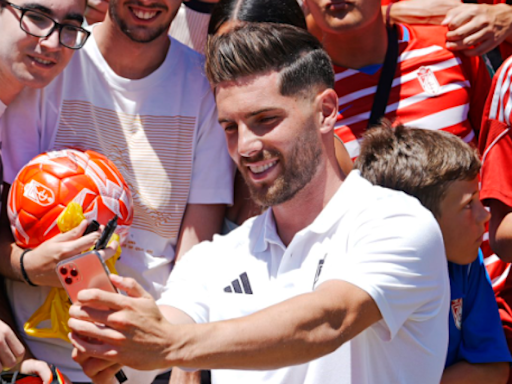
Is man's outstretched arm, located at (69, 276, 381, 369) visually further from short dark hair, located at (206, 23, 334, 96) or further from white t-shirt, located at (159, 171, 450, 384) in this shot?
short dark hair, located at (206, 23, 334, 96)

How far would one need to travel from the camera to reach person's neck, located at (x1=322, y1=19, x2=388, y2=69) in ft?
12.2

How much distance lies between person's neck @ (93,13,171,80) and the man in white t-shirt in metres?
0.71

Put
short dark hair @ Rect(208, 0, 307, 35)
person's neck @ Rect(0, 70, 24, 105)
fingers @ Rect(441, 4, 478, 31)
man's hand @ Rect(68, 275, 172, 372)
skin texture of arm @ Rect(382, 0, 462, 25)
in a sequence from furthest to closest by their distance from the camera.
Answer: skin texture of arm @ Rect(382, 0, 462, 25)
fingers @ Rect(441, 4, 478, 31)
short dark hair @ Rect(208, 0, 307, 35)
person's neck @ Rect(0, 70, 24, 105)
man's hand @ Rect(68, 275, 172, 372)

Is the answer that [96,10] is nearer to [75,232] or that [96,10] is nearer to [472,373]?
[75,232]

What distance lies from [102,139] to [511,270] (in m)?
1.86

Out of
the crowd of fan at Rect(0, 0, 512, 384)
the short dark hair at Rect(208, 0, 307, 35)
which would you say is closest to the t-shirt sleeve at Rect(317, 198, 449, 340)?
the crowd of fan at Rect(0, 0, 512, 384)

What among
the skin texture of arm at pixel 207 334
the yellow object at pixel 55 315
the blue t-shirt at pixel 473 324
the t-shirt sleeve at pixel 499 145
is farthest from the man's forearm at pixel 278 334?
the t-shirt sleeve at pixel 499 145

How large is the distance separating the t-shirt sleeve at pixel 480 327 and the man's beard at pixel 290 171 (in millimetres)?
A: 820

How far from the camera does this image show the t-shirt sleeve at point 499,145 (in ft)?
10.7

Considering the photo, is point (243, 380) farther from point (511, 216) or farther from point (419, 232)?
point (511, 216)

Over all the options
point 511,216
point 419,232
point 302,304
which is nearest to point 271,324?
point 302,304

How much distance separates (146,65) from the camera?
3.60 meters

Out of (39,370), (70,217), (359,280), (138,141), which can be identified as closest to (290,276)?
(359,280)

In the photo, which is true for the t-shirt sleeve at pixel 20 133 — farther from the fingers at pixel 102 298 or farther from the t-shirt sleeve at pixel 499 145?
the t-shirt sleeve at pixel 499 145
